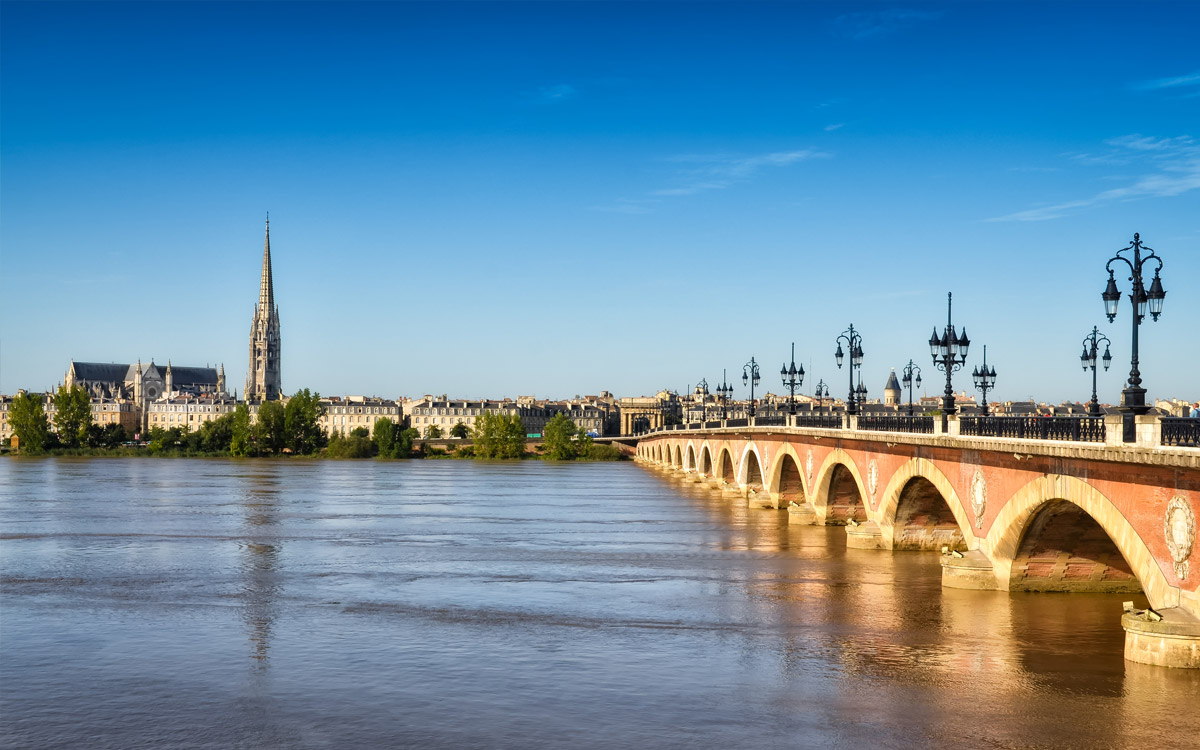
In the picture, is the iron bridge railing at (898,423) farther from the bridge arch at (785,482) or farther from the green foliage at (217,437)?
the green foliage at (217,437)

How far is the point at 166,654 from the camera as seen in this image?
2252 centimetres

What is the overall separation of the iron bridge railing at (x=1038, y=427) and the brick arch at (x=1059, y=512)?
0.84m

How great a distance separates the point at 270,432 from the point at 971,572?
106772 millimetres

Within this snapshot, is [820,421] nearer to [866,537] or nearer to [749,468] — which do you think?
[866,537]

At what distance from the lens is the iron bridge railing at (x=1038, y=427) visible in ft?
73.2

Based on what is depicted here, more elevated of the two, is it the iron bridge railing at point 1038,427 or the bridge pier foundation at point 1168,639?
the iron bridge railing at point 1038,427

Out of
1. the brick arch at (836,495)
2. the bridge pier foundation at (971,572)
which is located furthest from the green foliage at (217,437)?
the bridge pier foundation at (971,572)

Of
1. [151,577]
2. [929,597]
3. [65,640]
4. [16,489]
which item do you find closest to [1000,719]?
[929,597]

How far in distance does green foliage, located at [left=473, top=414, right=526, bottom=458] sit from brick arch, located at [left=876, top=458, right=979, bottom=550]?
314ft

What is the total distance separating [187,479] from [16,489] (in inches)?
546

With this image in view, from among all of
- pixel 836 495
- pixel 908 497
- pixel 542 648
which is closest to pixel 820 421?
pixel 836 495

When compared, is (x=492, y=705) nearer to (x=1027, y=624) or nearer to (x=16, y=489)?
(x=1027, y=624)

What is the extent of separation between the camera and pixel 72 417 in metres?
130

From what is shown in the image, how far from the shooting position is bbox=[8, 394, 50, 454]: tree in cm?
12525
